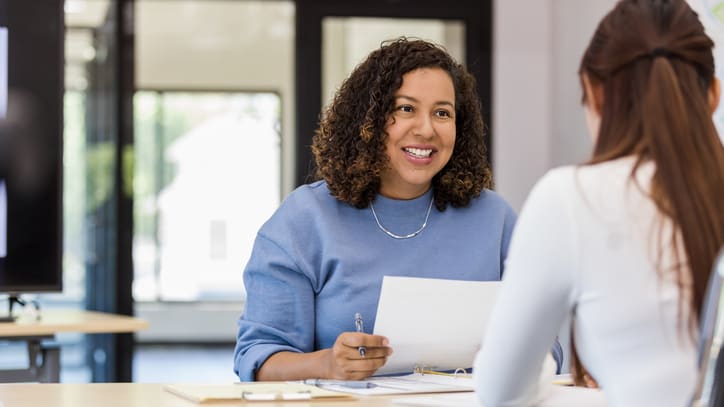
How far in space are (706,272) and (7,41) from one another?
3.19m


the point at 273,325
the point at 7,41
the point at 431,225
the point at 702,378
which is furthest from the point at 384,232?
the point at 7,41

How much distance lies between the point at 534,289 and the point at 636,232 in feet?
0.47

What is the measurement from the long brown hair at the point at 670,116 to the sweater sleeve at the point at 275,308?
987 millimetres

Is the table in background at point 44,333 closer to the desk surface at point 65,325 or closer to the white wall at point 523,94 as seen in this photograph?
the desk surface at point 65,325

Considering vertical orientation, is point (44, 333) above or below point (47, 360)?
above

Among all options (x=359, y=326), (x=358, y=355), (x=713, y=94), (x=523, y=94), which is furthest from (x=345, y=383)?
(x=523, y=94)

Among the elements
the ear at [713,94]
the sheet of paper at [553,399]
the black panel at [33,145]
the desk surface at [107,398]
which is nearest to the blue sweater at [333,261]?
the desk surface at [107,398]

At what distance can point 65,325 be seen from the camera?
3.39m

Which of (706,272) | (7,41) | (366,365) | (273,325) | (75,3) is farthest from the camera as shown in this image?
(75,3)

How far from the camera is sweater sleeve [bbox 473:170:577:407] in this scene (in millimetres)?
1284

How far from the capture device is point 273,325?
2193mm

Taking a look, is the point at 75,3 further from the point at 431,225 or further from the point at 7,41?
the point at 431,225

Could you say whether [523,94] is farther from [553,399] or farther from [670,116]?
[670,116]

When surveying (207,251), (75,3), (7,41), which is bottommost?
A: (207,251)
